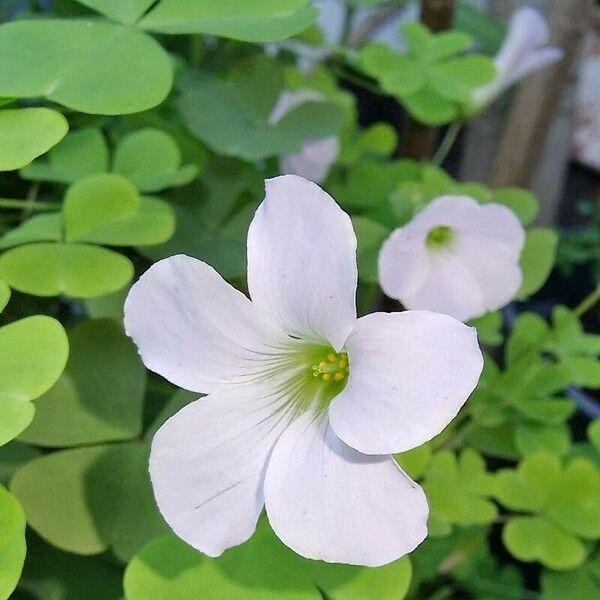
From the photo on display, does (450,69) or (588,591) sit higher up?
(450,69)

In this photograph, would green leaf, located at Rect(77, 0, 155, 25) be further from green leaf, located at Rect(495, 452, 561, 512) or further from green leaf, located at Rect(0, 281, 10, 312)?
green leaf, located at Rect(495, 452, 561, 512)

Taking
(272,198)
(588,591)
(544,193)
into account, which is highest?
(272,198)

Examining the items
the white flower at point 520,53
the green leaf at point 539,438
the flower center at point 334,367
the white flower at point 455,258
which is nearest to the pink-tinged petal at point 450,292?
the white flower at point 455,258

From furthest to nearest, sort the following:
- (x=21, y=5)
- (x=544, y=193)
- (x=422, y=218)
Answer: (x=544, y=193)
(x=21, y=5)
(x=422, y=218)

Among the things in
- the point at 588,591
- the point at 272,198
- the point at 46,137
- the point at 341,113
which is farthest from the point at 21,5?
the point at 588,591

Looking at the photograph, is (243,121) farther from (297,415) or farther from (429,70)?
(297,415)

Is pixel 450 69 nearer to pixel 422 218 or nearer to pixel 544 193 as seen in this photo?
pixel 422 218

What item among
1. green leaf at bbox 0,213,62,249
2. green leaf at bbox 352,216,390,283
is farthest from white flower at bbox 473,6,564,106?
green leaf at bbox 0,213,62,249
